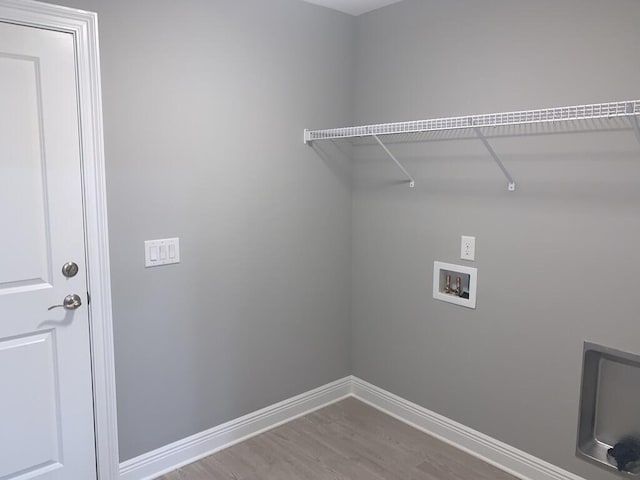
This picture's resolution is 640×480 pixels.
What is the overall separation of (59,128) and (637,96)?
2.33m

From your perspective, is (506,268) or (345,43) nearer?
(506,268)

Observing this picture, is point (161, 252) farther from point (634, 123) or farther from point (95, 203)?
point (634, 123)

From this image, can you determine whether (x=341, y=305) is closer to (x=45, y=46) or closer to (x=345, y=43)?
(x=345, y=43)

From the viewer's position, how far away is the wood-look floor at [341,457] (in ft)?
8.18

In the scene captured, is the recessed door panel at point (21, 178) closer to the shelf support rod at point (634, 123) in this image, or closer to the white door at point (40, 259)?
the white door at point (40, 259)

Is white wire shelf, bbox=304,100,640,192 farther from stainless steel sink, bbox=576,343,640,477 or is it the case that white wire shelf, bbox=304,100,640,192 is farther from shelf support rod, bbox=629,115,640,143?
stainless steel sink, bbox=576,343,640,477

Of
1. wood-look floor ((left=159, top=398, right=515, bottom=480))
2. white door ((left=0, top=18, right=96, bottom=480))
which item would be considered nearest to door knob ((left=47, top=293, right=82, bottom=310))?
white door ((left=0, top=18, right=96, bottom=480))

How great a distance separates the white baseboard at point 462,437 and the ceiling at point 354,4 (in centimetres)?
236

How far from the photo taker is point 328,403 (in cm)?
325

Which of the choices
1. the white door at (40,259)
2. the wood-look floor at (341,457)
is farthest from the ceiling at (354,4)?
the wood-look floor at (341,457)

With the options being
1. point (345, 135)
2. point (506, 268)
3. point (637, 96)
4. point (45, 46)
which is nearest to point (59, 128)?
point (45, 46)

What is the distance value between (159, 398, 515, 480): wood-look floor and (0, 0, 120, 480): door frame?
433 mm

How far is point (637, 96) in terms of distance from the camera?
1.95 meters

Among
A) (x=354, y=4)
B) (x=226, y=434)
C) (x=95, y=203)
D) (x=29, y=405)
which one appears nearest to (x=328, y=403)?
(x=226, y=434)
